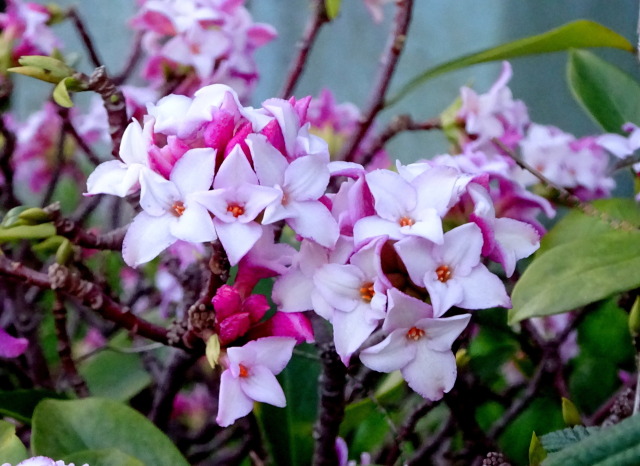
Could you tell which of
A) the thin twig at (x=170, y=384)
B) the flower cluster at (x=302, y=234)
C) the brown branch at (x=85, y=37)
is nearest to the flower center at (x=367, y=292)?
the flower cluster at (x=302, y=234)

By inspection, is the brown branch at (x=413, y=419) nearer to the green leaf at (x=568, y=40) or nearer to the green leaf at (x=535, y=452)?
the green leaf at (x=535, y=452)

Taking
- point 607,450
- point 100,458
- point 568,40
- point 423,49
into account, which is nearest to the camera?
point 607,450

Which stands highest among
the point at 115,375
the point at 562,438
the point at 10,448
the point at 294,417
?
the point at 562,438

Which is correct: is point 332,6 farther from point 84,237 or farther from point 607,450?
point 607,450

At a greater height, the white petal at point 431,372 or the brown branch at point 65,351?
the white petal at point 431,372

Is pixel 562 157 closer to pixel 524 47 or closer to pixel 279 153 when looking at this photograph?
pixel 524 47

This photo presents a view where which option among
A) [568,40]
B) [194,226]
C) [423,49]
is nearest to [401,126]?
[568,40]
